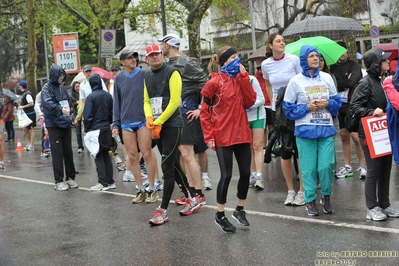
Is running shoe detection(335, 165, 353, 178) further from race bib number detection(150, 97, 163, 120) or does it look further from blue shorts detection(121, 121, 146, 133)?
race bib number detection(150, 97, 163, 120)

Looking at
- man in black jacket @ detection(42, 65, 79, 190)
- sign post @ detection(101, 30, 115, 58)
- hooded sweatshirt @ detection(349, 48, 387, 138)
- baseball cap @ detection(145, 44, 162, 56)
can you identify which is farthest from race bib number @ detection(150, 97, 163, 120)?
sign post @ detection(101, 30, 115, 58)

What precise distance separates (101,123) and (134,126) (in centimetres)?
201

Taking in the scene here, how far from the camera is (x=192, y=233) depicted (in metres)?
7.56

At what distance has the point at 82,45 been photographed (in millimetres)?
62188

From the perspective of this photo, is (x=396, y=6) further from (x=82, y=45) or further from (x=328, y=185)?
(x=328, y=185)

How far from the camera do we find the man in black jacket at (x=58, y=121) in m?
11.3

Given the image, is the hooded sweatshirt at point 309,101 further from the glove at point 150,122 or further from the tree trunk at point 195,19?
the tree trunk at point 195,19

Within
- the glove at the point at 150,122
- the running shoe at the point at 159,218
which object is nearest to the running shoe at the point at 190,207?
the running shoe at the point at 159,218

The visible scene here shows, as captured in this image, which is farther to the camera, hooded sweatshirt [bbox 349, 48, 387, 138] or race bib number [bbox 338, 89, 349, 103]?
race bib number [bbox 338, 89, 349, 103]

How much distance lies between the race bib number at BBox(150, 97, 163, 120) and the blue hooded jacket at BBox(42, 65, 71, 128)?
3.28 meters

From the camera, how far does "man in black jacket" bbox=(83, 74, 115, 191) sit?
11289 mm

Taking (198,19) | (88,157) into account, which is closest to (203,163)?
(88,157)

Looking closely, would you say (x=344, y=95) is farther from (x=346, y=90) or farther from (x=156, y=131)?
(x=156, y=131)

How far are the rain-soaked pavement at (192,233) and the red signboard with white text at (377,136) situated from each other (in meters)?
0.73
